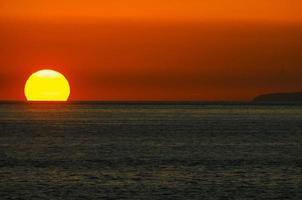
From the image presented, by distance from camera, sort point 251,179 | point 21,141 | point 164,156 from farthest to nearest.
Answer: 1. point 21,141
2. point 164,156
3. point 251,179

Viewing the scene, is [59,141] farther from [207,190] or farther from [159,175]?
[207,190]

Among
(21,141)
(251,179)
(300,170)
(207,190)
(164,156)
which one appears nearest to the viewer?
(207,190)

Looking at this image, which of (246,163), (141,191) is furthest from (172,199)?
(246,163)

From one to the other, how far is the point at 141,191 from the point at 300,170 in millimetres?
16897

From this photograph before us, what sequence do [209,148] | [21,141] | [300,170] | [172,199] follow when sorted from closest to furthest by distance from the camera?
1. [172,199]
2. [300,170]
3. [209,148]
4. [21,141]

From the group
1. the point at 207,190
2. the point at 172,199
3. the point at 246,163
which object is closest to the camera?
the point at 172,199

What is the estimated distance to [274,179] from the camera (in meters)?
56.5

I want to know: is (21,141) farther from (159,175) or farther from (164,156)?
(159,175)

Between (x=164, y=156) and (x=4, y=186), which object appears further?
(x=164, y=156)

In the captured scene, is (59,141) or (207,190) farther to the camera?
(59,141)

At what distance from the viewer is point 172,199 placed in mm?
47531

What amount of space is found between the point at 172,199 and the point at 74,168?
1689cm

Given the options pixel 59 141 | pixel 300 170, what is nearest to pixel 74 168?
pixel 300 170

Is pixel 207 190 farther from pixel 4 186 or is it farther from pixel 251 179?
pixel 4 186
